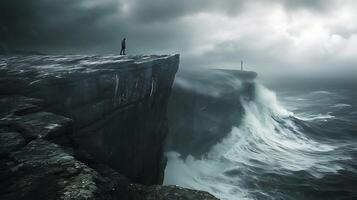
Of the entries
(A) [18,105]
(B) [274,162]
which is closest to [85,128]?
(A) [18,105]

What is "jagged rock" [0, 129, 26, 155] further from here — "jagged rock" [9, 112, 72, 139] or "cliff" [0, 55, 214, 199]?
"jagged rock" [9, 112, 72, 139]

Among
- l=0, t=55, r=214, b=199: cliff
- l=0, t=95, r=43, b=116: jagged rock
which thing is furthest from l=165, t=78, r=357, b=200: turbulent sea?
l=0, t=95, r=43, b=116: jagged rock

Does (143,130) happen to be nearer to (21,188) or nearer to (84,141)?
(84,141)

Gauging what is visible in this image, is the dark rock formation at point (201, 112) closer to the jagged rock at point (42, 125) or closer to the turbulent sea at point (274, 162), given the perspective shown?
the turbulent sea at point (274, 162)

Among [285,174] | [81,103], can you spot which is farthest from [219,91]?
[81,103]

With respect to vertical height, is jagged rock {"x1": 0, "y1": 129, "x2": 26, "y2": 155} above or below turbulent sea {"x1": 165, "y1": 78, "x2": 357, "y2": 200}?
above

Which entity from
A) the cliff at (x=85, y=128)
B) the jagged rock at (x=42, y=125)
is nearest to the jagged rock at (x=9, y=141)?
the cliff at (x=85, y=128)

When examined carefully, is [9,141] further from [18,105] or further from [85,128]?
[85,128]
